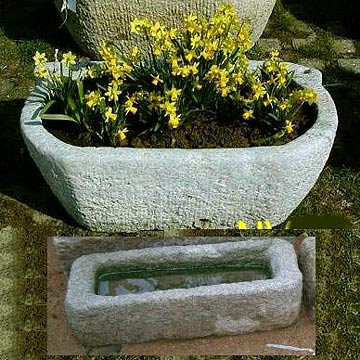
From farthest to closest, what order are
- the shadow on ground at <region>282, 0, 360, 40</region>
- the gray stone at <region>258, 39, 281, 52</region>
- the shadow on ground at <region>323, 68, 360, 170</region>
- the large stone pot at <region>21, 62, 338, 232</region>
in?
the shadow on ground at <region>282, 0, 360, 40</region> < the gray stone at <region>258, 39, 281, 52</region> < the shadow on ground at <region>323, 68, 360, 170</region> < the large stone pot at <region>21, 62, 338, 232</region>

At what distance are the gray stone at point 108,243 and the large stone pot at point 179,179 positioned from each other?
361 millimetres

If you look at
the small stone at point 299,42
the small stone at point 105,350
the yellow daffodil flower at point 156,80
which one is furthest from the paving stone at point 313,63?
the small stone at point 105,350

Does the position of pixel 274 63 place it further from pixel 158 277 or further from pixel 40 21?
pixel 40 21

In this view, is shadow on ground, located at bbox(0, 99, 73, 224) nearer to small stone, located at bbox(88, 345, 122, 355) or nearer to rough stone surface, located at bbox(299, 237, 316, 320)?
small stone, located at bbox(88, 345, 122, 355)

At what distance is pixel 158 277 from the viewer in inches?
98.3

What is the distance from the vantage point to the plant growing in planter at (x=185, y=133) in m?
2.77

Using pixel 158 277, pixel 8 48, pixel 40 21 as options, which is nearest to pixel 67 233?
pixel 158 277

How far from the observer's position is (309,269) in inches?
96.0

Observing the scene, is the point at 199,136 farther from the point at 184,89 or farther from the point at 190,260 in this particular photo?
the point at 190,260

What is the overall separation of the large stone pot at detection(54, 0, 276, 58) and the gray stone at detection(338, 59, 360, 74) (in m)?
0.50

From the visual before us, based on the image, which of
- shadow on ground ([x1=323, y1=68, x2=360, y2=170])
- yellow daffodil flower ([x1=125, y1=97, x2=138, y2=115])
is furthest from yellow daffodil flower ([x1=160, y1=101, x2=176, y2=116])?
shadow on ground ([x1=323, y1=68, x2=360, y2=170])

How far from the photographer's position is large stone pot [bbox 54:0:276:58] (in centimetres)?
364

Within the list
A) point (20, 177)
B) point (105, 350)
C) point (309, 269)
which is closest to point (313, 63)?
point (20, 177)

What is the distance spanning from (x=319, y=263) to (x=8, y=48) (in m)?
2.17
